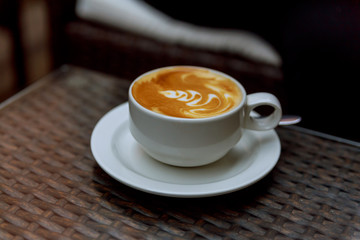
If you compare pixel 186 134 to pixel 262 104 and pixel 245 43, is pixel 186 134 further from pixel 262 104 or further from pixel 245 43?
pixel 245 43

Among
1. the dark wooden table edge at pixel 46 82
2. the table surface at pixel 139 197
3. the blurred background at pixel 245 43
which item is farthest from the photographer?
the blurred background at pixel 245 43

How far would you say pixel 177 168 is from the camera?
533 mm

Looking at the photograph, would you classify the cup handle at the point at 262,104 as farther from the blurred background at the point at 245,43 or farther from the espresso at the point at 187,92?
the blurred background at the point at 245,43

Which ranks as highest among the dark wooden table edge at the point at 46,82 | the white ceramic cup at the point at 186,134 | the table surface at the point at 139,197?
the white ceramic cup at the point at 186,134

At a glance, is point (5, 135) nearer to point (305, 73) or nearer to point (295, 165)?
point (295, 165)

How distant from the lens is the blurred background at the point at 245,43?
844 mm

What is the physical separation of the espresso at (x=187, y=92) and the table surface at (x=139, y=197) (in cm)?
11

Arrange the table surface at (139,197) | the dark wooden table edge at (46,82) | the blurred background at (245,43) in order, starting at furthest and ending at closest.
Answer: the blurred background at (245,43)
the dark wooden table edge at (46,82)
the table surface at (139,197)

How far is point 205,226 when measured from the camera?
475mm

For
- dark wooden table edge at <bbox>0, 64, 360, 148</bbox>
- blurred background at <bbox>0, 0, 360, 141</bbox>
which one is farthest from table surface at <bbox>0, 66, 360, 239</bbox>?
blurred background at <bbox>0, 0, 360, 141</bbox>

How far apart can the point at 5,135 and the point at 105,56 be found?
13.1 inches

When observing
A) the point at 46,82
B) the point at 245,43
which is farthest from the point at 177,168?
the point at 245,43

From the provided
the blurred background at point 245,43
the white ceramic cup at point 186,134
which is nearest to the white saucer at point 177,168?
the white ceramic cup at point 186,134

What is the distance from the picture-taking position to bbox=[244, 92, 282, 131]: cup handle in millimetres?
535
